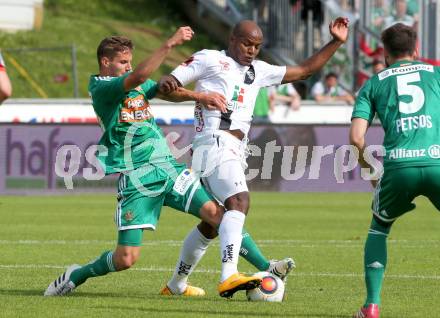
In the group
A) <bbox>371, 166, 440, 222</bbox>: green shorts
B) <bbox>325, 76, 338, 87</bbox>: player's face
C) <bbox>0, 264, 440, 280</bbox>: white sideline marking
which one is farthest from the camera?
<bbox>325, 76, 338, 87</bbox>: player's face

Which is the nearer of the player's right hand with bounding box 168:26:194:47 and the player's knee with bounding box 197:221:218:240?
the player's right hand with bounding box 168:26:194:47

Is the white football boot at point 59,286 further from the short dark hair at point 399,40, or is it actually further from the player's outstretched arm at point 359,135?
the short dark hair at point 399,40

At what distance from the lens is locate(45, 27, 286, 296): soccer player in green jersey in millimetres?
9258

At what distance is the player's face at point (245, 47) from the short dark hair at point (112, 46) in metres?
0.86

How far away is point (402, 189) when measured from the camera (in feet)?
26.1

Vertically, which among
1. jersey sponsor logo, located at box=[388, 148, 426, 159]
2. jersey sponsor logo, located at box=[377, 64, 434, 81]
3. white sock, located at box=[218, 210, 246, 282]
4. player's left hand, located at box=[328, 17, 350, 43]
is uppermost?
player's left hand, located at box=[328, 17, 350, 43]

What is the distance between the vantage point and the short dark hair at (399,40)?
803 cm

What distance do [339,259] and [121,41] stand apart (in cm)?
418

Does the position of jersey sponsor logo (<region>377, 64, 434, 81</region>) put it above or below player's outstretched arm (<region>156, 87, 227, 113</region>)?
above

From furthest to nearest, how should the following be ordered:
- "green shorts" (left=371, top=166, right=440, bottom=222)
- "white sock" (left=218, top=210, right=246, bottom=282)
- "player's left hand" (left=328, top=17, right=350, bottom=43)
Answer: "player's left hand" (left=328, top=17, right=350, bottom=43) < "white sock" (left=218, top=210, right=246, bottom=282) < "green shorts" (left=371, top=166, right=440, bottom=222)

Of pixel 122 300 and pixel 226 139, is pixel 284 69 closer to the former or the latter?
pixel 226 139

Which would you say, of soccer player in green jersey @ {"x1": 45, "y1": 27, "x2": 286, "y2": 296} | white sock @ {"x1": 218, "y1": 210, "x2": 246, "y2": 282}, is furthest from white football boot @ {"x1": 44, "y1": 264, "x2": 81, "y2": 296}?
white sock @ {"x1": 218, "y1": 210, "x2": 246, "y2": 282}

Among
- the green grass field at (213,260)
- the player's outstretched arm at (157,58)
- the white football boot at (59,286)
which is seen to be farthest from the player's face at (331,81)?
the player's outstretched arm at (157,58)

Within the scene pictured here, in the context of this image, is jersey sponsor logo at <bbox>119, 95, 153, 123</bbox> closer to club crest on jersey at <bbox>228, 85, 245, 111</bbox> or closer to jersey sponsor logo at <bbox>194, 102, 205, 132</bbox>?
jersey sponsor logo at <bbox>194, 102, 205, 132</bbox>
